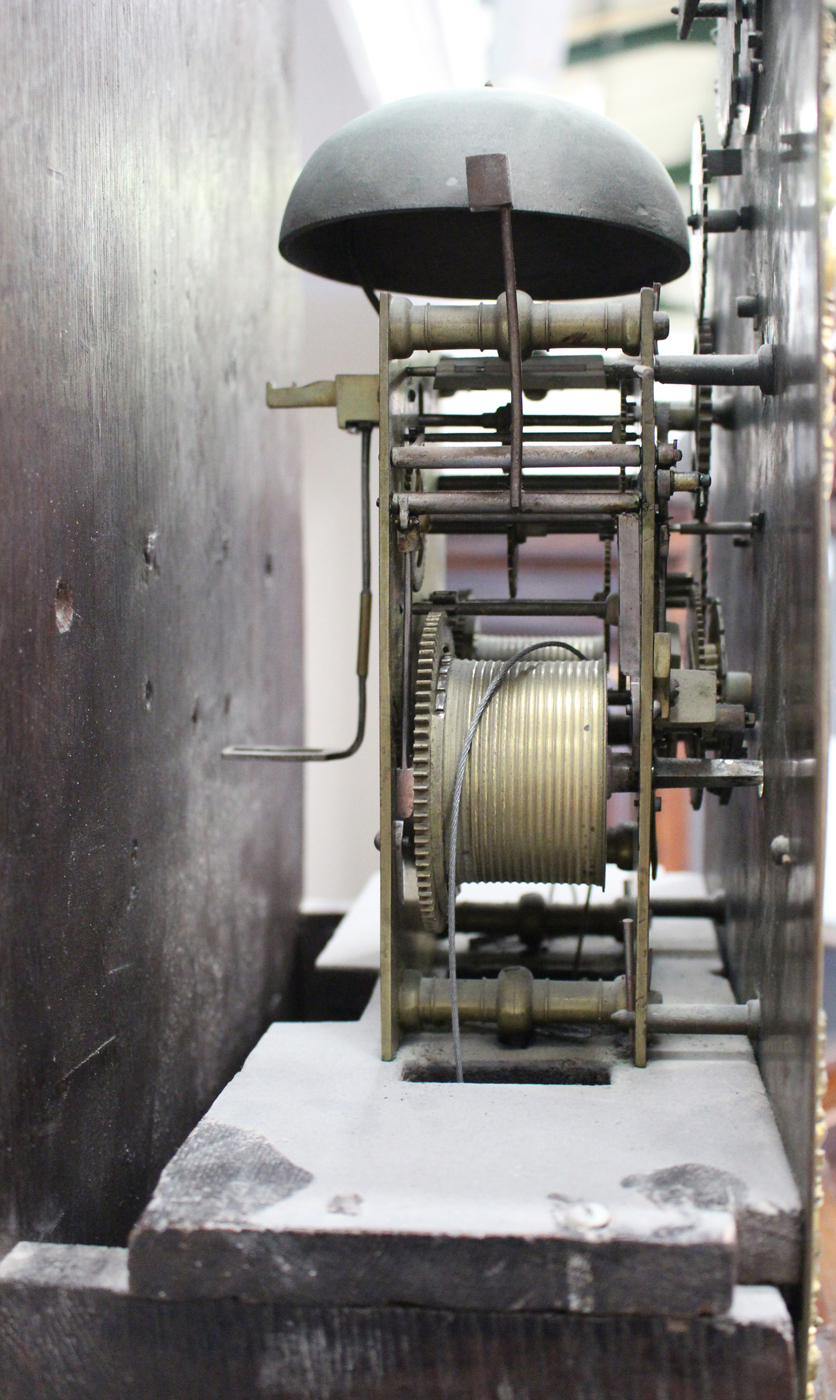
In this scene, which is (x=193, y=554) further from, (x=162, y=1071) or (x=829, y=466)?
(x=829, y=466)

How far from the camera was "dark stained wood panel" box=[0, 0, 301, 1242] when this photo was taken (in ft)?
5.57

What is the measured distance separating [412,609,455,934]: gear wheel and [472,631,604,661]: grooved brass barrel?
48 centimetres

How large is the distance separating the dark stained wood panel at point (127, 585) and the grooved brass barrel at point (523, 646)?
1.80 ft

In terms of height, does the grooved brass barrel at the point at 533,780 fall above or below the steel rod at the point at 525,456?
below

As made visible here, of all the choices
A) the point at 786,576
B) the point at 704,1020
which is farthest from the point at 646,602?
the point at 704,1020

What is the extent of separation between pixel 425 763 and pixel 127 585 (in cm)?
57

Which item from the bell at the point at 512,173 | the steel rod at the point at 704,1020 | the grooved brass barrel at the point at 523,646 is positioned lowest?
the steel rod at the point at 704,1020

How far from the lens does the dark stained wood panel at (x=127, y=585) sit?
1697 mm

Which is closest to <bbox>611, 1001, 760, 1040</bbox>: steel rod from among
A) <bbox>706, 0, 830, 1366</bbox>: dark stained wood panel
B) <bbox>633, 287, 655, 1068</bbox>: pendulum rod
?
<bbox>706, 0, 830, 1366</bbox>: dark stained wood panel

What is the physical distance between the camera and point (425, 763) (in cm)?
196

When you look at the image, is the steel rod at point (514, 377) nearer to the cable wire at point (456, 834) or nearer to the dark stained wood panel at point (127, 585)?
the cable wire at point (456, 834)

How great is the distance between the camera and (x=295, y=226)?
→ 6.98ft

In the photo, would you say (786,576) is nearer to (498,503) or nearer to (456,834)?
(498,503)

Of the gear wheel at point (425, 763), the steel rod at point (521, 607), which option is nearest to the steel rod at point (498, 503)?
the gear wheel at point (425, 763)
